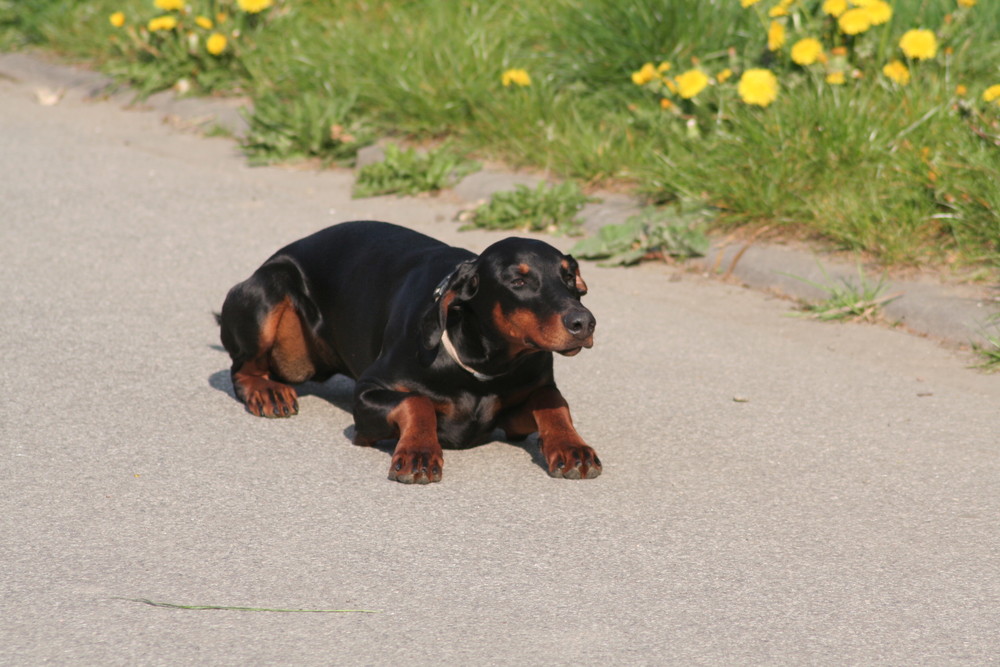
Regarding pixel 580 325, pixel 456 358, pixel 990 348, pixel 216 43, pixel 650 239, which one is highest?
pixel 580 325

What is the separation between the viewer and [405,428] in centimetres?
404

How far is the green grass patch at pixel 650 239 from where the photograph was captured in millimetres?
6668

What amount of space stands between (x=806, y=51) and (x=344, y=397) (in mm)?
3417

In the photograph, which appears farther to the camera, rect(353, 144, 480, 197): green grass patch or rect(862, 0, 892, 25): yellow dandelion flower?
rect(353, 144, 480, 197): green grass patch

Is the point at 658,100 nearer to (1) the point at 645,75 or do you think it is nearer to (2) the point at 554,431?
(1) the point at 645,75

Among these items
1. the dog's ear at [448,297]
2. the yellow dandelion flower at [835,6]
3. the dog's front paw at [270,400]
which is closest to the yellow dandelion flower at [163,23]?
the yellow dandelion flower at [835,6]

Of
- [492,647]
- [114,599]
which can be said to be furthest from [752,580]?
[114,599]

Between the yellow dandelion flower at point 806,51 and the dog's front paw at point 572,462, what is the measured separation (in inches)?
145

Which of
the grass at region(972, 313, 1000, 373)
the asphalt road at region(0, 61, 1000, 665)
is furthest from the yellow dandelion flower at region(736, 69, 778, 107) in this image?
the grass at region(972, 313, 1000, 373)

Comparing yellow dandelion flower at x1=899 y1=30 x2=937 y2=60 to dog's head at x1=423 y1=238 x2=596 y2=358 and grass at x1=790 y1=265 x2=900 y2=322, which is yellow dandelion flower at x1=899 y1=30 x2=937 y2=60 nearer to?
grass at x1=790 y1=265 x2=900 y2=322

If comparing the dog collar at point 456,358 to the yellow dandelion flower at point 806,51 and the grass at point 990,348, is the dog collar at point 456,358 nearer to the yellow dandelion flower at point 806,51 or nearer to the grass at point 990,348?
the grass at point 990,348

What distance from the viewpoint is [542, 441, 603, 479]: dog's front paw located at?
402 cm

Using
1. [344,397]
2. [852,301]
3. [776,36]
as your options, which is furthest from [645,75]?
[344,397]

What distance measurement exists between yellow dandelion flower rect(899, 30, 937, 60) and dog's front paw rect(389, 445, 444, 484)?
4.10 meters
